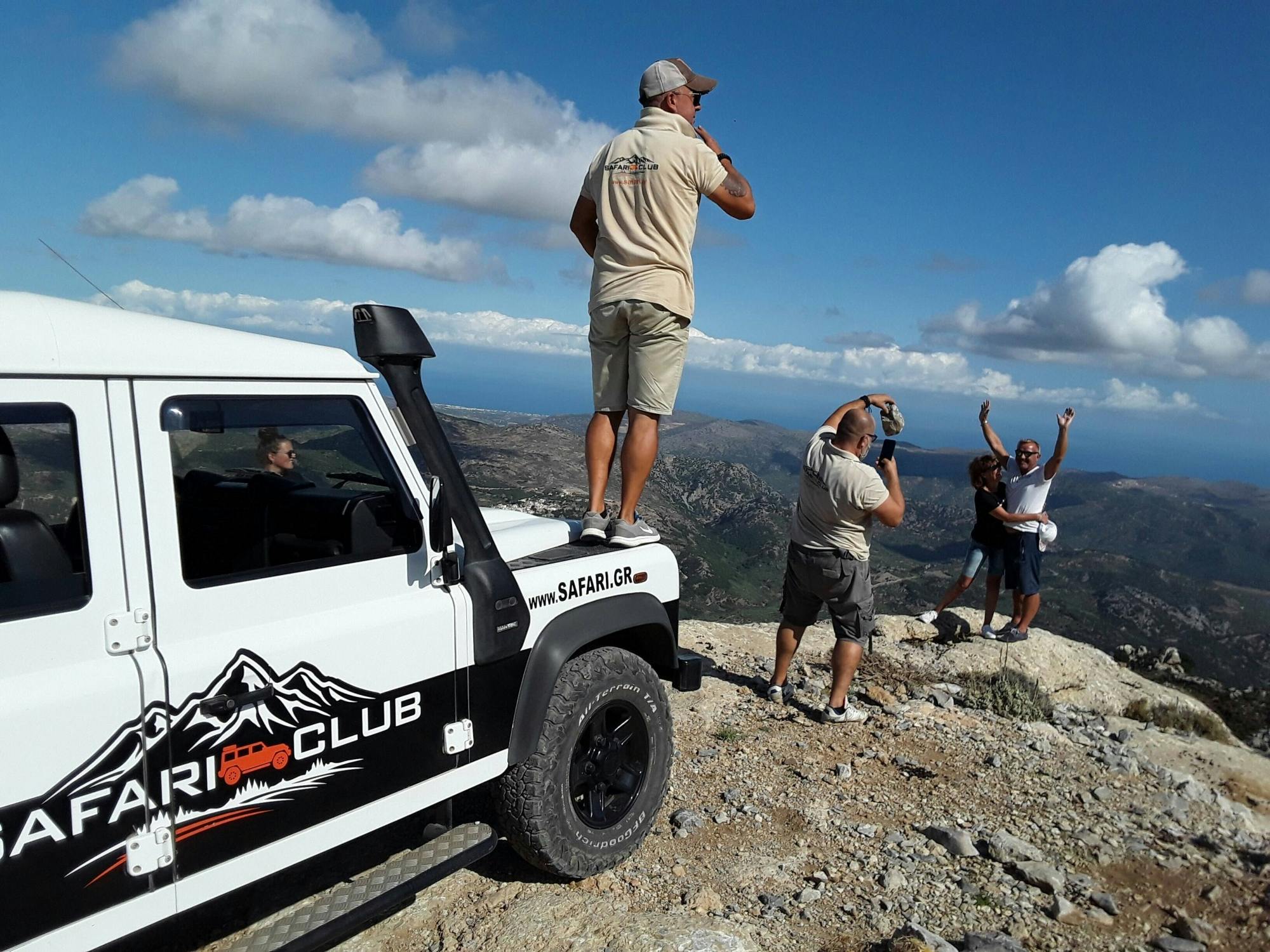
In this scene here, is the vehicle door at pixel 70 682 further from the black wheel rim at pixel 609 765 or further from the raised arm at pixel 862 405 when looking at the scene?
the raised arm at pixel 862 405

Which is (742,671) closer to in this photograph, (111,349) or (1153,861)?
(1153,861)

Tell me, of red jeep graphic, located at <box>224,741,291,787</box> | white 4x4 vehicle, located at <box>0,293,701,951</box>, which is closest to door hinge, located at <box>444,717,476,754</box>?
white 4x4 vehicle, located at <box>0,293,701,951</box>

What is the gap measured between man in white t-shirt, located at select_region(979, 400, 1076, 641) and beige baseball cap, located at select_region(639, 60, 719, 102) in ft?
17.8

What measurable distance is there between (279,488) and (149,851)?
3.75 feet

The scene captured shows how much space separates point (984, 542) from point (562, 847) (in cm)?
681

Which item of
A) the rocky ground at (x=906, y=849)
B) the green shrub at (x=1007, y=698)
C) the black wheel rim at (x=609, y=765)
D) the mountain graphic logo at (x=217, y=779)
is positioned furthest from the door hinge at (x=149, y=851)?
the green shrub at (x=1007, y=698)

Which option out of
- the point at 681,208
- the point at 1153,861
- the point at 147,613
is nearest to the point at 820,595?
the point at 1153,861

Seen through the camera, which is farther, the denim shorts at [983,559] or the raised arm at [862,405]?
the denim shorts at [983,559]

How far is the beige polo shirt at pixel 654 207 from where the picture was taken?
447 centimetres

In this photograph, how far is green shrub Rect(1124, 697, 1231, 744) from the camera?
862 cm

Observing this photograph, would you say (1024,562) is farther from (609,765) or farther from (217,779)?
(217,779)

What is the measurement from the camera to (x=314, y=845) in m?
2.73

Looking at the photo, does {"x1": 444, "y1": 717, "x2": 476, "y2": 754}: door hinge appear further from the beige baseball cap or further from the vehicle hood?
the beige baseball cap

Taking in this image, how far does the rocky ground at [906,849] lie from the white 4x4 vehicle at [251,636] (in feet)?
1.49
